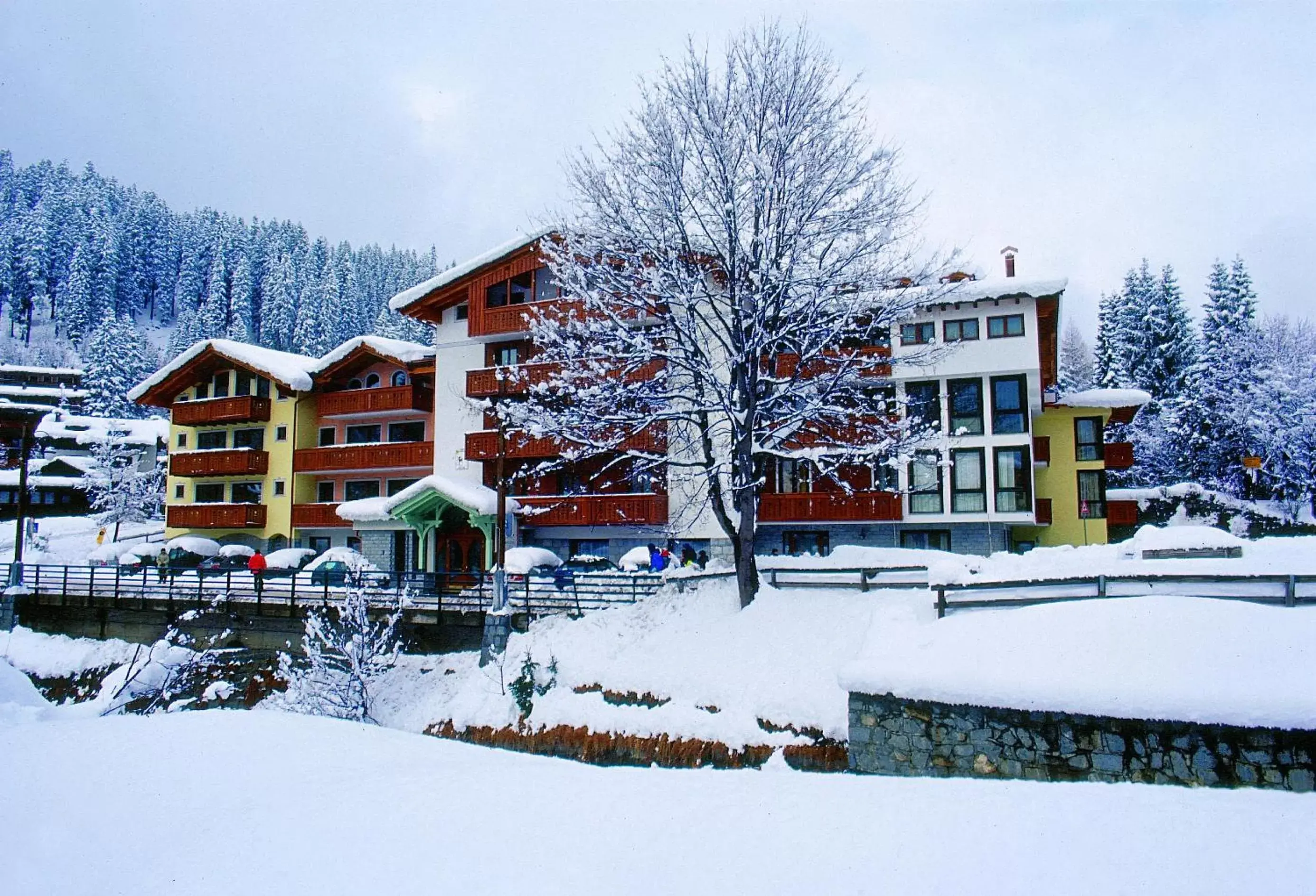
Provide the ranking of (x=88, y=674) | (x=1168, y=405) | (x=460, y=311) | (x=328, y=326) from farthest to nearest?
(x=328, y=326) < (x=1168, y=405) < (x=460, y=311) < (x=88, y=674)

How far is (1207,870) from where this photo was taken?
6.14 m

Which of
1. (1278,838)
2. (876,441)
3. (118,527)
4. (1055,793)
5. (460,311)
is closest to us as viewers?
(1278,838)

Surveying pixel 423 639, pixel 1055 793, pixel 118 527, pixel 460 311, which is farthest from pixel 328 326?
pixel 1055 793

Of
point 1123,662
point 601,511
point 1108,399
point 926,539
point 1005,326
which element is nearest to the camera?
point 1123,662

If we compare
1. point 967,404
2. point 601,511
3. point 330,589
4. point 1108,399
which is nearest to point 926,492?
point 967,404

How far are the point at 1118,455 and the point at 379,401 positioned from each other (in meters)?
31.3

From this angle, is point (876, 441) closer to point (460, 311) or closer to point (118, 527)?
point (460, 311)

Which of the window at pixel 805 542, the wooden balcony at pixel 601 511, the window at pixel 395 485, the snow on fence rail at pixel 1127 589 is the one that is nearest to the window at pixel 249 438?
the window at pixel 395 485

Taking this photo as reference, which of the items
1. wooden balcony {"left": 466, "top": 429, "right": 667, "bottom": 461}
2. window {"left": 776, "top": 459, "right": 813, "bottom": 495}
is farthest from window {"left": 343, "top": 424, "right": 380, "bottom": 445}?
window {"left": 776, "top": 459, "right": 813, "bottom": 495}

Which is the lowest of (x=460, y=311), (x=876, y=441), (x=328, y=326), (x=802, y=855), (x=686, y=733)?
(x=686, y=733)

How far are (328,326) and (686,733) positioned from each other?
98.4 meters

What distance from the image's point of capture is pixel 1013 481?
94.1 feet

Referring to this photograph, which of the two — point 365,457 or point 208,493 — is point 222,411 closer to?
point 208,493

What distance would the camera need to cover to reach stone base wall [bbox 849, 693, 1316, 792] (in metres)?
8.77
